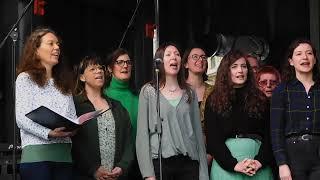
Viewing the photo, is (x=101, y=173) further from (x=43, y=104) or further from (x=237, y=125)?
(x=237, y=125)

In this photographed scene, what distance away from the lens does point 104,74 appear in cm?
393

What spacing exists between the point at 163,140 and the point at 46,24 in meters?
2.69

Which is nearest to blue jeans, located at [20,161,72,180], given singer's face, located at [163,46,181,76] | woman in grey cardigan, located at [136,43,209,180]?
woman in grey cardigan, located at [136,43,209,180]

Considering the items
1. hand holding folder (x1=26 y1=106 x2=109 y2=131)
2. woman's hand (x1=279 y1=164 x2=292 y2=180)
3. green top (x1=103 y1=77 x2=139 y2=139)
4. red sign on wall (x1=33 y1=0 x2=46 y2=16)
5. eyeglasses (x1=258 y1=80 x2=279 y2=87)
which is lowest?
woman's hand (x1=279 y1=164 x2=292 y2=180)

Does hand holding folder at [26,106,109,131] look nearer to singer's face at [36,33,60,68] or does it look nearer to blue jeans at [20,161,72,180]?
blue jeans at [20,161,72,180]

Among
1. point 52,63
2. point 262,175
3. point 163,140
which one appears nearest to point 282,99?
point 262,175

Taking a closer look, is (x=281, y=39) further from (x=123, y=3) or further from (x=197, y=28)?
(x=123, y=3)

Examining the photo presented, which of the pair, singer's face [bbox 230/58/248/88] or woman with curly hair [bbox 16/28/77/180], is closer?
woman with curly hair [bbox 16/28/77/180]

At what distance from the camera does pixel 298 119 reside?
3.34 m

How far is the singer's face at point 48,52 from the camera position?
10.8ft

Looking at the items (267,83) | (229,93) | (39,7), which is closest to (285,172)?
(229,93)

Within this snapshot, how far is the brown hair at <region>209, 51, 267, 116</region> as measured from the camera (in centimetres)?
360

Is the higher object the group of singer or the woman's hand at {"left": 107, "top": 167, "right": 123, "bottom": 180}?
the group of singer

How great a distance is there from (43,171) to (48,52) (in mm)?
724
